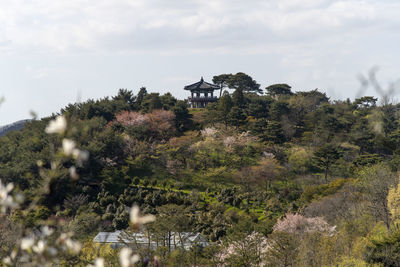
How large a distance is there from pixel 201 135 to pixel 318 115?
15161 mm

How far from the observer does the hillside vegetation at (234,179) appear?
2050cm

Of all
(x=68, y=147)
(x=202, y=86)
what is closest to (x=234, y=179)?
(x=202, y=86)

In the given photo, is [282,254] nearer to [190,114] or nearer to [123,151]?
[123,151]

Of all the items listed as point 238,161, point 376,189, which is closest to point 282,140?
point 238,161

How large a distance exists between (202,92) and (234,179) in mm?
26740

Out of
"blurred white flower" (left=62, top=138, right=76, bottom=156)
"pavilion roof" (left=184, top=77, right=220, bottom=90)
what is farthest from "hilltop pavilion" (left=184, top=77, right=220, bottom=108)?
"blurred white flower" (left=62, top=138, right=76, bottom=156)

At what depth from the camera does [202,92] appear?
215 feet

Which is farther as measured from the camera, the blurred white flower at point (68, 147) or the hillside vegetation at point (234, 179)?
the hillside vegetation at point (234, 179)

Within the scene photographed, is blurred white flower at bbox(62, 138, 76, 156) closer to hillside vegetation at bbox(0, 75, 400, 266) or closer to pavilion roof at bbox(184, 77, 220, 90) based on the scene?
hillside vegetation at bbox(0, 75, 400, 266)

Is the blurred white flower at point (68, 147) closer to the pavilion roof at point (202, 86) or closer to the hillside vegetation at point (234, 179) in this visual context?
the hillside vegetation at point (234, 179)

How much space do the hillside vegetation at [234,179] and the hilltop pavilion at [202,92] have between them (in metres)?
3.80

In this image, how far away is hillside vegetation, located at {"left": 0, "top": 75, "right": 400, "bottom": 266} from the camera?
2050cm

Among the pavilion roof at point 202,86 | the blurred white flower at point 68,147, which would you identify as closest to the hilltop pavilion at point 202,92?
the pavilion roof at point 202,86

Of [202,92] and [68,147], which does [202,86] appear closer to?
[202,92]
